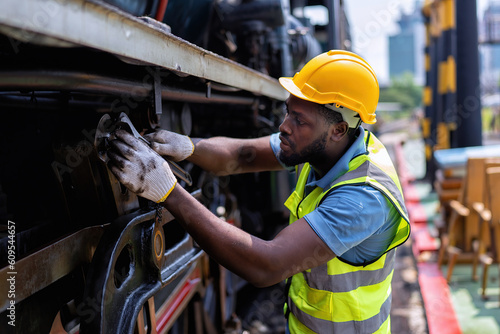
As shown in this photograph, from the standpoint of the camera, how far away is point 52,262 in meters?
1.40

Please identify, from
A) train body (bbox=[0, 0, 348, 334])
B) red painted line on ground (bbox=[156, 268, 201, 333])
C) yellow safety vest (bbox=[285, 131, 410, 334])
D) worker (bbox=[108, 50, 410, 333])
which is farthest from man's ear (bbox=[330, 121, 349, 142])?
red painted line on ground (bbox=[156, 268, 201, 333])

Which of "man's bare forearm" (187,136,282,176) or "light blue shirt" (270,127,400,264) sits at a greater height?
"man's bare forearm" (187,136,282,176)

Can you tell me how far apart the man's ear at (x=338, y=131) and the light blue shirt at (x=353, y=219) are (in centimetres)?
6

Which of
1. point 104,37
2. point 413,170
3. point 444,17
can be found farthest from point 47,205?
point 413,170

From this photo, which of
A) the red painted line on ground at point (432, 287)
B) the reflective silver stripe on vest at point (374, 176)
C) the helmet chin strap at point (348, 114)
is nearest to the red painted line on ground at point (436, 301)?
the red painted line on ground at point (432, 287)

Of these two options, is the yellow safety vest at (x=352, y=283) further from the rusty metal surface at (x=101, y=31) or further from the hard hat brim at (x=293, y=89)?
the rusty metal surface at (x=101, y=31)

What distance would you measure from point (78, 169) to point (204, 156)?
0.65 metres

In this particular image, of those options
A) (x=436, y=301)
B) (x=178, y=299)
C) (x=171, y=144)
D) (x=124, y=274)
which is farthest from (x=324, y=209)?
(x=436, y=301)

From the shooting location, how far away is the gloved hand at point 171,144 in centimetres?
174

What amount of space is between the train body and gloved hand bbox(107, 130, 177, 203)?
0.16 meters

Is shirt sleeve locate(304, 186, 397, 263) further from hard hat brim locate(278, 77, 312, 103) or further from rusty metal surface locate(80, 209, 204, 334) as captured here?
rusty metal surface locate(80, 209, 204, 334)

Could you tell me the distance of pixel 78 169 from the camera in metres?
1.58

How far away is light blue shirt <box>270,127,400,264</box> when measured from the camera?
62.6 inches

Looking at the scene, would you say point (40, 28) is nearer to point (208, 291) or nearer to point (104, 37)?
point (104, 37)
